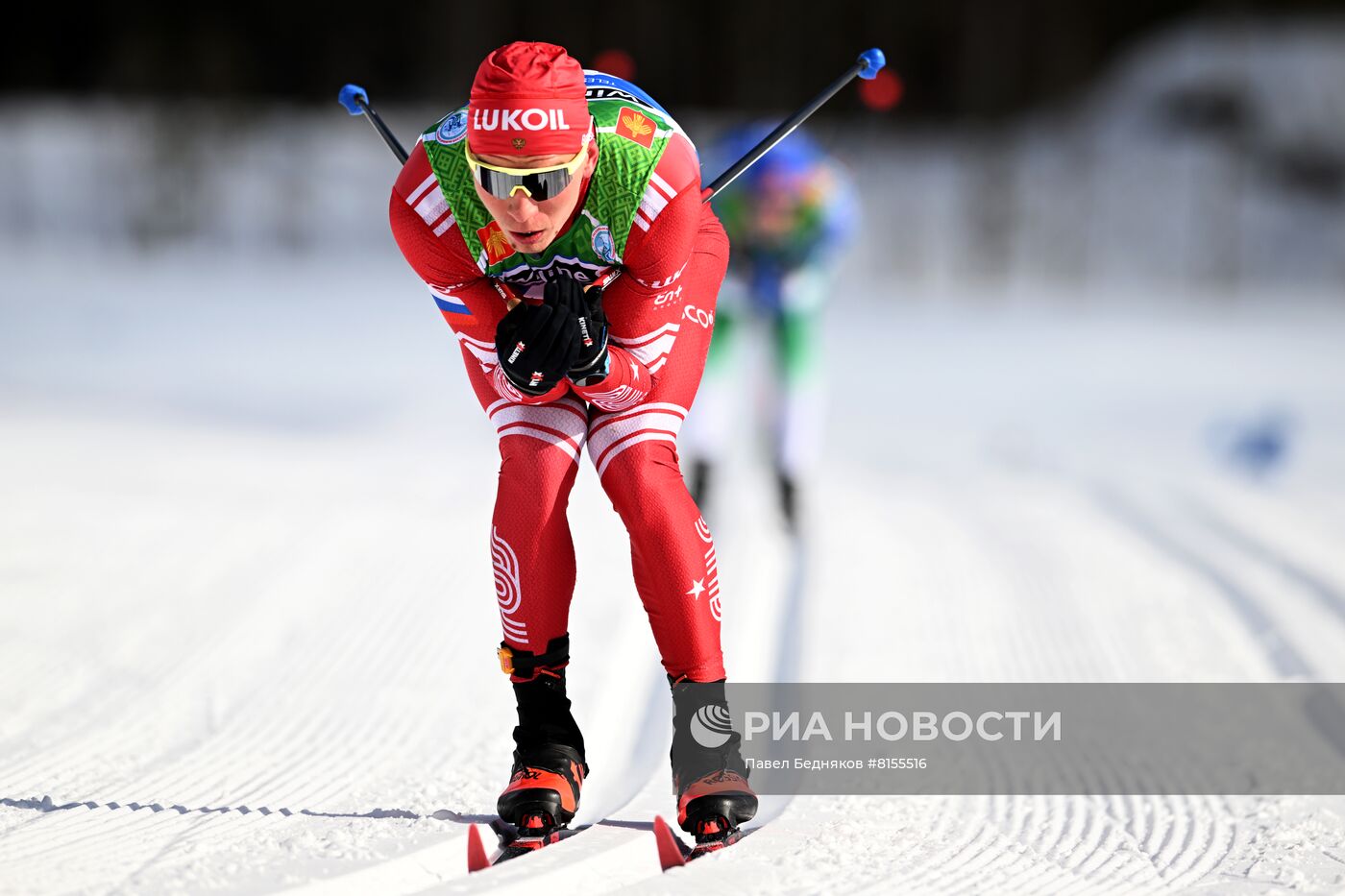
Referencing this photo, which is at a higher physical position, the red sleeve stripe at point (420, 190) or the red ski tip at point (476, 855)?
the red sleeve stripe at point (420, 190)

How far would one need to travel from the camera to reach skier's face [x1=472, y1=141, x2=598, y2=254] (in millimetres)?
2127

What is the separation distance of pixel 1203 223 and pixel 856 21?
17.2ft

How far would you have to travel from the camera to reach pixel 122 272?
514 inches

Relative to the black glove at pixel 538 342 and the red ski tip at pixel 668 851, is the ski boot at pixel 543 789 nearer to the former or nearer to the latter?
the red ski tip at pixel 668 851

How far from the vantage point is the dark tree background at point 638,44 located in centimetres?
1587

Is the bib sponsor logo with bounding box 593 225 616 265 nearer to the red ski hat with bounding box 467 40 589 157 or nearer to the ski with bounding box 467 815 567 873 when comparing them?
the red ski hat with bounding box 467 40 589 157

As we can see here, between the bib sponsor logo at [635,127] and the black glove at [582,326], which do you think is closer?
the black glove at [582,326]

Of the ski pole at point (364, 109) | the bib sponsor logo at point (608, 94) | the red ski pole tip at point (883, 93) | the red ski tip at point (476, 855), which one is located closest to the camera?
the red ski tip at point (476, 855)

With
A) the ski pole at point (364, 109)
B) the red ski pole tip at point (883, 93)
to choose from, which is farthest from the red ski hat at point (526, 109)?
the red ski pole tip at point (883, 93)

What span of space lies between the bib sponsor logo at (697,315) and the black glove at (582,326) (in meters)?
0.28

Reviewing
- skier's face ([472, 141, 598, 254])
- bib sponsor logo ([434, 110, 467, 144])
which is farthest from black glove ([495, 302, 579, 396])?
bib sponsor logo ([434, 110, 467, 144])

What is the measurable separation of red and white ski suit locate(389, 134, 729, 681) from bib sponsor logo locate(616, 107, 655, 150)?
46mm

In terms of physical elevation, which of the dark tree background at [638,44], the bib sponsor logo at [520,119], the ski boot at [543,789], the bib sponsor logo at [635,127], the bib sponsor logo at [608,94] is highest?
the dark tree background at [638,44]

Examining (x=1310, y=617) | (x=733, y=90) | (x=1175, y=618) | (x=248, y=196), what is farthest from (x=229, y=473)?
(x=733, y=90)
